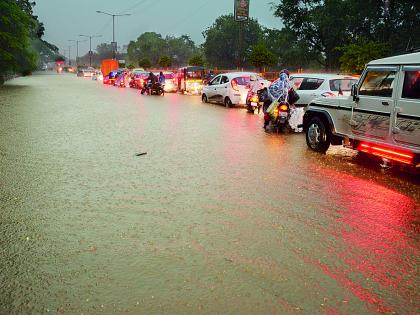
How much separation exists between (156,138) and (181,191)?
518 cm

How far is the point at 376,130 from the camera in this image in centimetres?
809

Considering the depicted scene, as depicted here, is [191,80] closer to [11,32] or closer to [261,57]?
[261,57]

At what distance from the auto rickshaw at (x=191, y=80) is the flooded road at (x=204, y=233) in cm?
2501

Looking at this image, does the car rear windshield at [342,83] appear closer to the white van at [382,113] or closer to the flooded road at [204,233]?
the white van at [382,113]

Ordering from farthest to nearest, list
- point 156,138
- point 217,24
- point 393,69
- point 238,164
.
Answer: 1. point 217,24
2. point 156,138
3. point 238,164
4. point 393,69

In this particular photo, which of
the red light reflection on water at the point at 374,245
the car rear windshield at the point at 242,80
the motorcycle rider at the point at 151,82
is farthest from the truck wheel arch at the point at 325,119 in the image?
the motorcycle rider at the point at 151,82

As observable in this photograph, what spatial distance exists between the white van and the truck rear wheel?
21 mm

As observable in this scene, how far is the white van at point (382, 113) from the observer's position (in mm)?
7332

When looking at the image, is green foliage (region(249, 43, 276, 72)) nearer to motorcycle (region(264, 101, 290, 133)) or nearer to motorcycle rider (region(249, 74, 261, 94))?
motorcycle rider (region(249, 74, 261, 94))

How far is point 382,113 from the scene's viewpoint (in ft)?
26.0

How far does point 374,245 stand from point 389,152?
3.66m

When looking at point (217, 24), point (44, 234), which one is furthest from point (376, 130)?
point (217, 24)

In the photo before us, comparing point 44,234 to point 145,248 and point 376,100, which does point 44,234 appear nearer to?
point 145,248

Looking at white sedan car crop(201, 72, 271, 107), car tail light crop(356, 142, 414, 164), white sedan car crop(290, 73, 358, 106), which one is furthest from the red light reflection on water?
white sedan car crop(201, 72, 271, 107)
